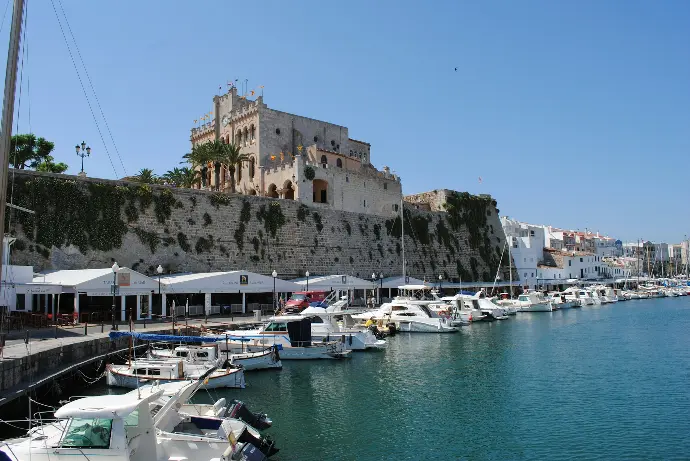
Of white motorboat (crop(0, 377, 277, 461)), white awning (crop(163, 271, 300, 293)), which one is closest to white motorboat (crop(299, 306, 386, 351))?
white awning (crop(163, 271, 300, 293))

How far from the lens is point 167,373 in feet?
69.2

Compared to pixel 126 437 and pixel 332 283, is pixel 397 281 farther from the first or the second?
pixel 126 437

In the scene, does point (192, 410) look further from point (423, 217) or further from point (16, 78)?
point (423, 217)

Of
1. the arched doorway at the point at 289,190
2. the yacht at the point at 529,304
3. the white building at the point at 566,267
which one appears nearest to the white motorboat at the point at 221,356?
the arched doorway at the point at 289,190

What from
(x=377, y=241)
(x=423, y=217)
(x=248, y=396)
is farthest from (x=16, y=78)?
(x=423, y=217)

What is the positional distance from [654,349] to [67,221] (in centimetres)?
3425

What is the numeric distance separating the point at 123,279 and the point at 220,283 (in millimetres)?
6610

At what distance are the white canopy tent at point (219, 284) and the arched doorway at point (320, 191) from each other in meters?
16.7

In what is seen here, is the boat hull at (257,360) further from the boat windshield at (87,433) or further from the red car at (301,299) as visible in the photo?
the boat windshield at (87,433)

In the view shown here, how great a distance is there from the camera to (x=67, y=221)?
3516 cm

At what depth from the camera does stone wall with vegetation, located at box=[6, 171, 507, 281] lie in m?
34.4

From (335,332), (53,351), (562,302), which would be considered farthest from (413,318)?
(562,302)

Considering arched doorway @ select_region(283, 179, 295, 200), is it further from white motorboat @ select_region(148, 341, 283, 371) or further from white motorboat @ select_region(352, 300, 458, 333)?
white motorboat @ select_region(148, 341, 283, 371)

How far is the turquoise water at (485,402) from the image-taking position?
1542cm
